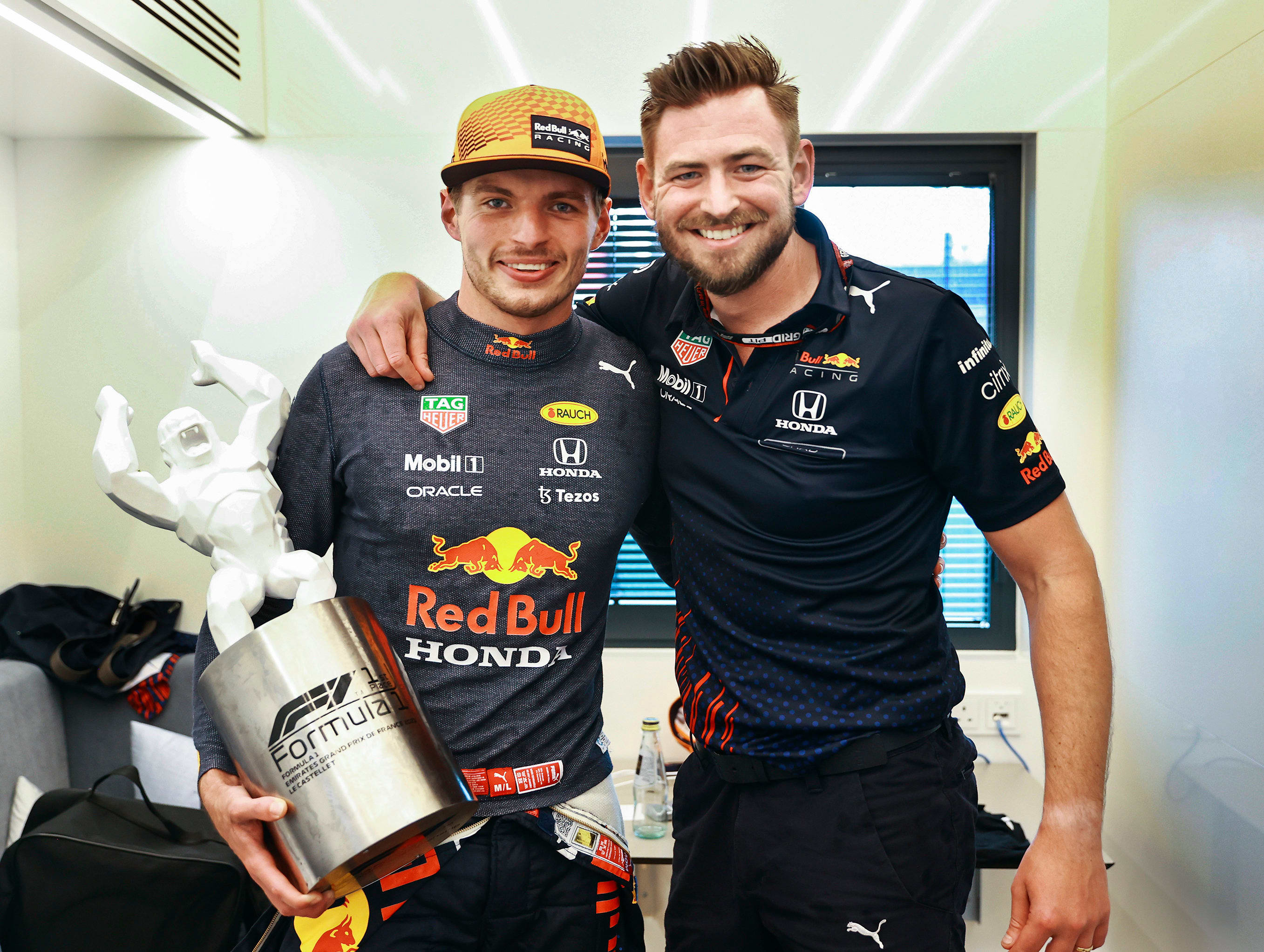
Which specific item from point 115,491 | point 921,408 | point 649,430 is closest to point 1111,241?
point 921,408

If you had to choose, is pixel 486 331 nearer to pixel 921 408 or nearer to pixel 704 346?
pixel 704 346

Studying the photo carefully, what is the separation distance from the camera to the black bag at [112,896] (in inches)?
64.0

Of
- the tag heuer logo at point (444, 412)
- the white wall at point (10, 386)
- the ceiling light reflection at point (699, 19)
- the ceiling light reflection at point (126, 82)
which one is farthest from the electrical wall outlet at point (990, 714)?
the white wall at point (10, 386)

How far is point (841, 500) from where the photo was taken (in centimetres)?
108

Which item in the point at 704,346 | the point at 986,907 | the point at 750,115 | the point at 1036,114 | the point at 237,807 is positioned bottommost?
the point at 986,907

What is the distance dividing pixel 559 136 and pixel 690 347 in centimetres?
33

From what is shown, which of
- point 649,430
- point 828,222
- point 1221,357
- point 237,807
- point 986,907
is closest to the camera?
point 237,807

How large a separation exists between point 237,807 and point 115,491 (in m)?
0.30

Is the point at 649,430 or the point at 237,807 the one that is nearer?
the point at 237,807

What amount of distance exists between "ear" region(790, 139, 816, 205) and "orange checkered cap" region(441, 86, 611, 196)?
0.93 ft

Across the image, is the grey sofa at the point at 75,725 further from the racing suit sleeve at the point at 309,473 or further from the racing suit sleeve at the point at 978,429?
the racing suit sleeve at the point at 978,429

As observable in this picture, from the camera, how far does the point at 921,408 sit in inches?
42.8

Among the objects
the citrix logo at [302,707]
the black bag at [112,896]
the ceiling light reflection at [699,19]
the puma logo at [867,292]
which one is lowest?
the black bag at [112,896]

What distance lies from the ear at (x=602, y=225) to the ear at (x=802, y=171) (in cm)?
25
